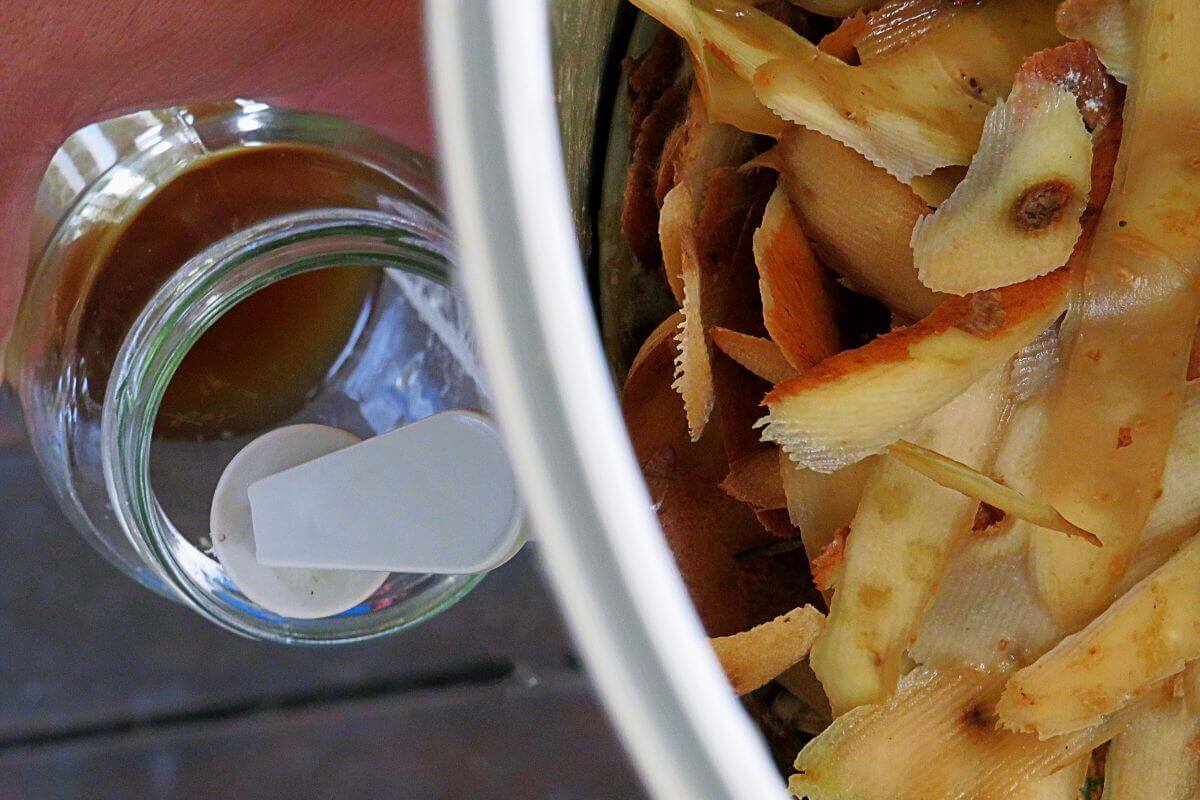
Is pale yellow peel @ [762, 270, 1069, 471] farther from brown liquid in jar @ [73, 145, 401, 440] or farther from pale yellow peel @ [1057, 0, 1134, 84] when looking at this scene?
brown liquid in jar @ [73, 145, 401, 440]

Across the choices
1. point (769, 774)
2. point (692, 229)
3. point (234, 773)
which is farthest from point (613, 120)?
point (234, 773)

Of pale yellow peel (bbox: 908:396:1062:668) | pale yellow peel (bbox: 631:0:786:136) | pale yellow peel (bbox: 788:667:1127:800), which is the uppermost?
pale yellow peel (bbox: 631:0:786:136)

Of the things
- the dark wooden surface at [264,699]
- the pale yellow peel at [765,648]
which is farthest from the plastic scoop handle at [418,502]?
the dark wooden surface at [264,699]

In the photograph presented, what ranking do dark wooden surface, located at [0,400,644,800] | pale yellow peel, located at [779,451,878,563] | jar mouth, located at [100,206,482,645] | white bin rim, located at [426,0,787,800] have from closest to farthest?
white bin rim, located at [426,0,787,800]
pale yellow peel, located at [779,451,878,563]
jar mouth, located at [100,206,482,645]
dark wooden surface, located at [0,400,644,800]

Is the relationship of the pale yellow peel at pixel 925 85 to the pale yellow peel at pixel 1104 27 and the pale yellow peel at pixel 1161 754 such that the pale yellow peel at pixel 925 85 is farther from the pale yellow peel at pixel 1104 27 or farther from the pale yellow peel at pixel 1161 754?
the pale yellow peel at pixel 1161 754

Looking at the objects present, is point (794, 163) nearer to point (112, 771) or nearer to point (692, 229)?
point (692, 229)

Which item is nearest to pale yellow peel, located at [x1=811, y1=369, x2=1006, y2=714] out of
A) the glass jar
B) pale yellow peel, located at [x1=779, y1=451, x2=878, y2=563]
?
pale yellow peel, located at [x1=779, y1=451, x2=878, y2=563]
